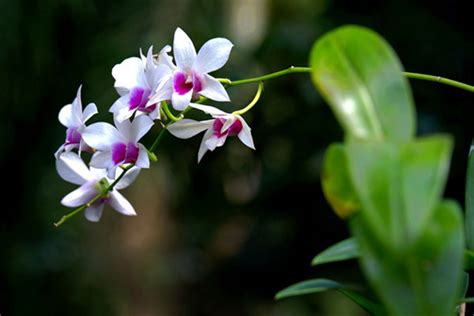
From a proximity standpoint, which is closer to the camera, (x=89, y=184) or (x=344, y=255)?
(x=344, y=255)

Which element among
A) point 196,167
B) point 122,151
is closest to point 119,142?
point 122,151

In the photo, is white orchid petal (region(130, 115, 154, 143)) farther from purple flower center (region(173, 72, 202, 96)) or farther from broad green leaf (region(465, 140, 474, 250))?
broad green leaf (region(465, 140, 474, 250))

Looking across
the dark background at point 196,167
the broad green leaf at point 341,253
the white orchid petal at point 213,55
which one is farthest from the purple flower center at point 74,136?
the dark background at point 196,167

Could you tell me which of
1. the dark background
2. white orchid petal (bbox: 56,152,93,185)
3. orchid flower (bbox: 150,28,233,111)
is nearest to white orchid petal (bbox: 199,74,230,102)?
orchid flower (bbox: 150,28,233,111)

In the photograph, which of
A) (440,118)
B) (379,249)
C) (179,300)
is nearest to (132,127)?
(379,249)

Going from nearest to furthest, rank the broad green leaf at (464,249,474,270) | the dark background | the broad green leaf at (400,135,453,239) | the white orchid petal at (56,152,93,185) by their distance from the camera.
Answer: the broad green leaf at (400,135,453,239) < the broad green leaf at (464,249,474,270) < the white orchid petal at (56,152,93,185) < the dark background

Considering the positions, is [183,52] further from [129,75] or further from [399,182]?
[399,182]

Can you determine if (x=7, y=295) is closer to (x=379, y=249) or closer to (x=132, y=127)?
(x=132, y=127)
